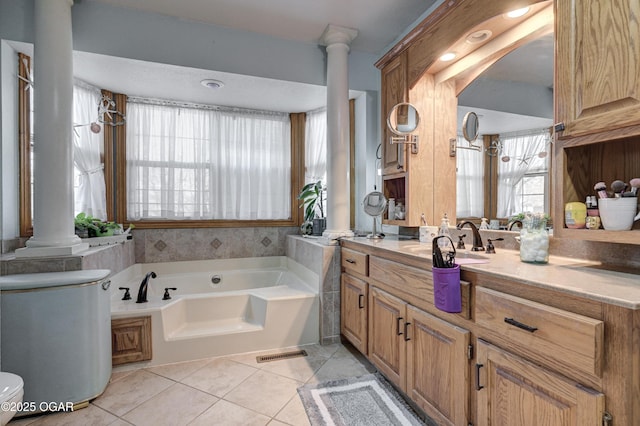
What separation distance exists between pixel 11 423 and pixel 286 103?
3303 mm

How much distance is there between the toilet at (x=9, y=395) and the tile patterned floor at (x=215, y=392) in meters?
0.57

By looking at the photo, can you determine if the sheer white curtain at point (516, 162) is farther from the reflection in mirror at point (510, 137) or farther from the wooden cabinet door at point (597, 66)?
the wooden cabinet door at point (597, 66)

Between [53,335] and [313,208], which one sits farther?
[313,208]

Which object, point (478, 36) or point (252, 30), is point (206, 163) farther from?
point (478, 36)

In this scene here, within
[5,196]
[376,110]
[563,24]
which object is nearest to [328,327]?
[376,110]

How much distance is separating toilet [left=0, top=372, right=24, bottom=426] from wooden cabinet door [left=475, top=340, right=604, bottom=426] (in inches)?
70.0

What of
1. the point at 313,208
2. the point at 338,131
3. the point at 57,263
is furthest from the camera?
the point at 313,208

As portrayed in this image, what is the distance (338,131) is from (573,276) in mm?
2139

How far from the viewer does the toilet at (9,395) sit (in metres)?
1.20

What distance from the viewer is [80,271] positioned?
2.07 metres

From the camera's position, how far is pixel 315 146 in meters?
3.95

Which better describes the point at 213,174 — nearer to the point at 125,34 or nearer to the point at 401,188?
the point at 125,34

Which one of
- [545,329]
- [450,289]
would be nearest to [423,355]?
[450,289]

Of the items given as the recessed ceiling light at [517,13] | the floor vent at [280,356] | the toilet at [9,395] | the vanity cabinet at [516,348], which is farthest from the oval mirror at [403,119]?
the toilet at [9,395]
